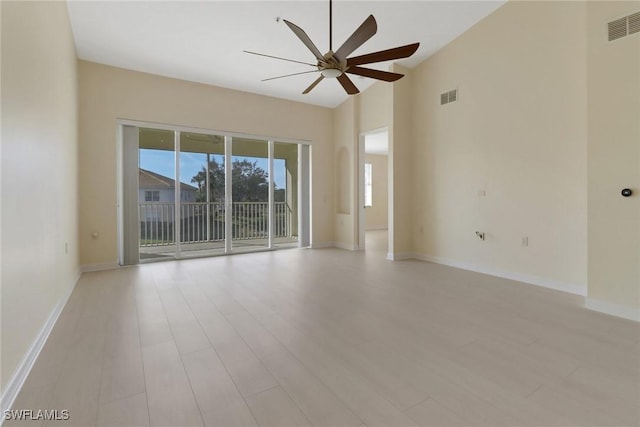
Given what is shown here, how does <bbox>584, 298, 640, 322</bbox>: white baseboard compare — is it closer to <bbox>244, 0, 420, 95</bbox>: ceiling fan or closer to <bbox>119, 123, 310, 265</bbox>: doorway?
<bbox>244, 0, 420, 95</bbox>: ceiling fan

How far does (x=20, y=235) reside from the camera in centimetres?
174

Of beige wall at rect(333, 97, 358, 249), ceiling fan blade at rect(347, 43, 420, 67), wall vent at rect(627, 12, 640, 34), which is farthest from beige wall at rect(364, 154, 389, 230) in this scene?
wall vent at rect(627, 12, 640, 34)

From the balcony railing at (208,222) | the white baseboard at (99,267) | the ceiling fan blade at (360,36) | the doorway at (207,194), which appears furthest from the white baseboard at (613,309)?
the white baseboard at (99,267)

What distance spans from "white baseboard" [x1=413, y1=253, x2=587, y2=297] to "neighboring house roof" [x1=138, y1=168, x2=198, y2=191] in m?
4.92

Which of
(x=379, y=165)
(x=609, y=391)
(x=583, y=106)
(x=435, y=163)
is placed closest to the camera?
(x=609, y=391)

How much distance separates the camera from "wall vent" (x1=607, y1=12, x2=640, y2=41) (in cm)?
248

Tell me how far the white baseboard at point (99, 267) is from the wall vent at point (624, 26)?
6744 mm

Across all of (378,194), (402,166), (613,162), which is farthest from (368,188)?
(613,162)

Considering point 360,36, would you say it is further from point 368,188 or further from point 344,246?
point 368,188

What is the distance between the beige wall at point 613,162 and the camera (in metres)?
2.51

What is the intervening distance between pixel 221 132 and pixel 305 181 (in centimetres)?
207

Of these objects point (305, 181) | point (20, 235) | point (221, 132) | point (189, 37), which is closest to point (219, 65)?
point (189, 37)

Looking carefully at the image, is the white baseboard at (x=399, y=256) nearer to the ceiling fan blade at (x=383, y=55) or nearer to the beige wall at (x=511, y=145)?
the beige wall at (x=511, y=145)

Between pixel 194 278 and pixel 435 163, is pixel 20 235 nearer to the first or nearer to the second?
pixel 194 278
